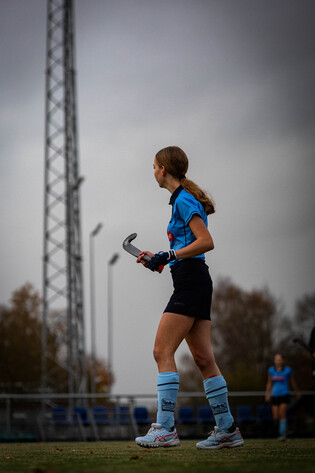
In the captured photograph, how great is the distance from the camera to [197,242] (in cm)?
497

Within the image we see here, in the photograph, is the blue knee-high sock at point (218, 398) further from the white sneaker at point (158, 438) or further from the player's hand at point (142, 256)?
the player's hand at point (142, 256)

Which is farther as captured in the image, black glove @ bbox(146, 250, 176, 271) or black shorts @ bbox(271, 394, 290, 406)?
black shorts @ bbox(271, 394, 290, 406)

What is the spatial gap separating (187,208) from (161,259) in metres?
0.42

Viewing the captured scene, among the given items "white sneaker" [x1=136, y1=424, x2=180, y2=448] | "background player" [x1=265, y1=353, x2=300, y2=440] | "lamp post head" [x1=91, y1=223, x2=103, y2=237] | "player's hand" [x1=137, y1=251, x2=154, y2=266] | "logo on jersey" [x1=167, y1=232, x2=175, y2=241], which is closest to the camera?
"white sneaker" [x1=136, y1=424, x2=180, y2=448]

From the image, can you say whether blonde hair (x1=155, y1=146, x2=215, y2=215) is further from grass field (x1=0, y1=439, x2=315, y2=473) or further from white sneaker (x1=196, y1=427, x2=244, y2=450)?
grass field (x1=0, y1=439, x2=315, y2=473)

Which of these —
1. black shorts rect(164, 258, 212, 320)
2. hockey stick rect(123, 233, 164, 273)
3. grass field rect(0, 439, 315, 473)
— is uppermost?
hockey stick rect(123, 233, 164, 273)

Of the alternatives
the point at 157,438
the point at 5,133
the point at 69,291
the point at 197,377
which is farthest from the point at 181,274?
the point at 197,377

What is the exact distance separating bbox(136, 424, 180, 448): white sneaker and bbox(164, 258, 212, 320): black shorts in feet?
2.69

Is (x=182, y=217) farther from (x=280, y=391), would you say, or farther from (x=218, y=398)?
(x=280, y=391)

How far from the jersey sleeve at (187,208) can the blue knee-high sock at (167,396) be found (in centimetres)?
110

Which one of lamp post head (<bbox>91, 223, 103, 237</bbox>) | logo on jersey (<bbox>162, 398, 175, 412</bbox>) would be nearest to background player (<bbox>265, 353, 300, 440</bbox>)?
logo on jersey (<bbox>162, 398, 175, 412</bbox>)

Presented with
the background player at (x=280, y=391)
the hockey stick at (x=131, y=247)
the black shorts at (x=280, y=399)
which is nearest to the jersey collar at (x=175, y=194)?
the hockey stick at (x=131, y=247)

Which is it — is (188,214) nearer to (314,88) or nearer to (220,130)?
(220,130)

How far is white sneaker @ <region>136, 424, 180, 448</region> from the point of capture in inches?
193
